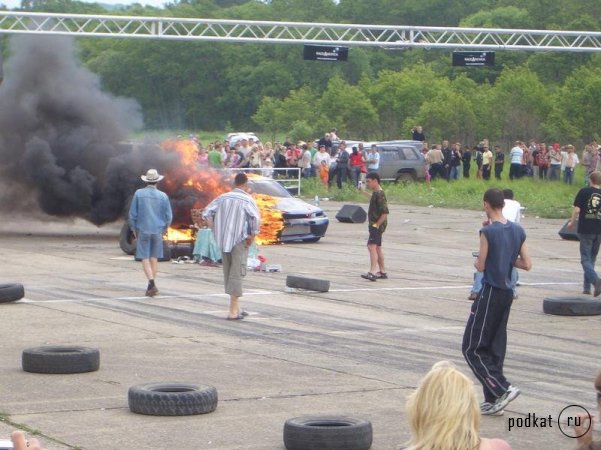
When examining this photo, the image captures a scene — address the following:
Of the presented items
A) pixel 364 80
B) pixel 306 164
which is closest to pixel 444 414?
pixel 306 164

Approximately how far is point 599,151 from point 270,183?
18.6 m

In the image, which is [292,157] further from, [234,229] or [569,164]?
[234,229]

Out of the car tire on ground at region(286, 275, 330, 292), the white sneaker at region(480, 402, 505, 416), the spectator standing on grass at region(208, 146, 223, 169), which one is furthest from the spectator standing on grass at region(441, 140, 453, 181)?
the white sneaker at region(480, 402, 505, 416)

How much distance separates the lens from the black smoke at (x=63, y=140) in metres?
25.5

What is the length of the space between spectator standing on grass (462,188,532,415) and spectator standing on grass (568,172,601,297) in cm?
747

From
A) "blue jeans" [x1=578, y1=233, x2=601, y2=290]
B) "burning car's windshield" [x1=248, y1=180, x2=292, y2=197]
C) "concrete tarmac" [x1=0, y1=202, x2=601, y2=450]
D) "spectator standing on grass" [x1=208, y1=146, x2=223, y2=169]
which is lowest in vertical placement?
"concrete tarmac" [x1=0, y1=202, x2=601, y2=450]

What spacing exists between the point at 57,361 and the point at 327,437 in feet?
11.4

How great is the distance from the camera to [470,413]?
435 cm

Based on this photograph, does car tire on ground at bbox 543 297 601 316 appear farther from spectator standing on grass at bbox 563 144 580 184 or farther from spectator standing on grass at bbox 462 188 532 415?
spectator standing on grass at bbox 563 144 580 184

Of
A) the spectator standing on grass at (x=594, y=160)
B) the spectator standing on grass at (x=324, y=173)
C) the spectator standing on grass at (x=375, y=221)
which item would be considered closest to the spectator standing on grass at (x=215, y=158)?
the spectator standing on grass at (x=324, y=173)

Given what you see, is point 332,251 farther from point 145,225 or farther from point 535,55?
point 535,55

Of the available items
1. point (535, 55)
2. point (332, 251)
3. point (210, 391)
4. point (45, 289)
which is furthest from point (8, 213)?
point (535, 55)

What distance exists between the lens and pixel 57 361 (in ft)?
34.2

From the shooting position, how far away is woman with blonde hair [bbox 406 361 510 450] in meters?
4.28
